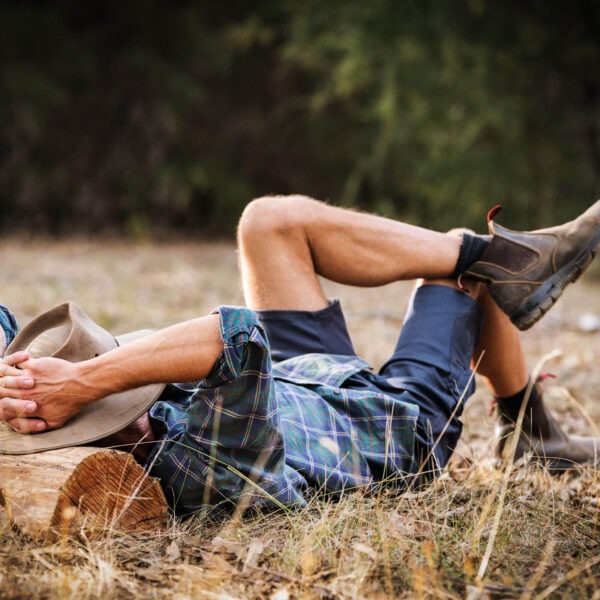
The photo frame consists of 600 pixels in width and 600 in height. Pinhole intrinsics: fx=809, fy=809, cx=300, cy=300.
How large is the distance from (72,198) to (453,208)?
495cm

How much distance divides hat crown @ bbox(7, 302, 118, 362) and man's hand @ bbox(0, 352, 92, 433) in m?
0.09

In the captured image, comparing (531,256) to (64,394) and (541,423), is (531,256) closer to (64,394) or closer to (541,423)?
(541,423)

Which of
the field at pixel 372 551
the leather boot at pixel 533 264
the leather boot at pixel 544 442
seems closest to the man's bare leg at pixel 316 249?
the leather boot at pixel 533 264

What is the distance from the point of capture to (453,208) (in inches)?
360

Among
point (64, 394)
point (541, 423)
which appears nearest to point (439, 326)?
point (541, 423)

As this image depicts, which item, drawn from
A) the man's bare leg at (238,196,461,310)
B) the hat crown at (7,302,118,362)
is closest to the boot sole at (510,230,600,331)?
the man's bare leg at (238,196,461,310)

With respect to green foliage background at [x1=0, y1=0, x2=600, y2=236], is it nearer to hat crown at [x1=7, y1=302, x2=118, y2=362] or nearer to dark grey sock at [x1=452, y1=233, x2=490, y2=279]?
dark grey sock at [x1=452, y1=233, x2=490, y2=279]

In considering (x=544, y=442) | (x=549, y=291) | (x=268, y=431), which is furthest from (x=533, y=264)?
(x=268, y=431)

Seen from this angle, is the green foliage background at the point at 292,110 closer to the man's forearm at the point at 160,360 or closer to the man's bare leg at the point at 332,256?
the man's bare leg at the point at 332,256

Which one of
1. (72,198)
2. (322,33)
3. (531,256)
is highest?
(322,33)

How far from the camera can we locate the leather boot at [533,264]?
245 cm

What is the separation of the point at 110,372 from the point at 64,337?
251 millimetres

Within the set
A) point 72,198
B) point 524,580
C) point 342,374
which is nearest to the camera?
point 524,580

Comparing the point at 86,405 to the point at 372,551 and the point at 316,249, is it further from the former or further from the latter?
the point at 316,249
